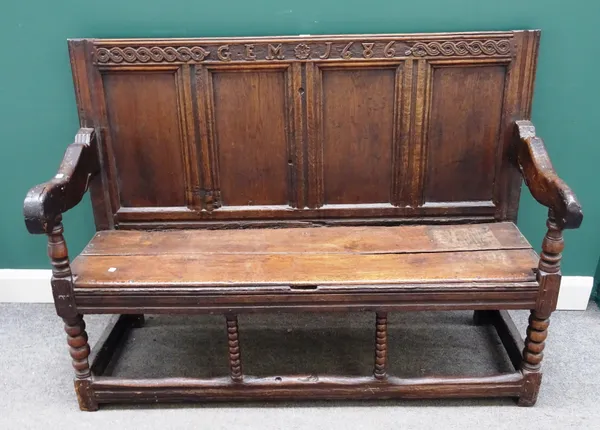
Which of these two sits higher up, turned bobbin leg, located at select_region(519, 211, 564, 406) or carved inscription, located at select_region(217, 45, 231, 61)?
carved inscription, located at select_region(217, 45, 231, 61)

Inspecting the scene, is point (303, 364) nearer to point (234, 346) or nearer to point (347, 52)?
point (234, 346)

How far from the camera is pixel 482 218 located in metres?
2.25

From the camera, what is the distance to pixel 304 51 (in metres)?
2.06

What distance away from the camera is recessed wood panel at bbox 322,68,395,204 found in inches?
82.8

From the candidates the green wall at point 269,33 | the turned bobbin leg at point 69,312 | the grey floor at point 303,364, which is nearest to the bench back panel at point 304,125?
the green wall at point 269,33

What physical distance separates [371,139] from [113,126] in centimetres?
92

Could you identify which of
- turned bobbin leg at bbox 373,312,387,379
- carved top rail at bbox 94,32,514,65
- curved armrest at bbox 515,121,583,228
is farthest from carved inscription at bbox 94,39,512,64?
turned bobbin leg at bbox 373,312,387,379

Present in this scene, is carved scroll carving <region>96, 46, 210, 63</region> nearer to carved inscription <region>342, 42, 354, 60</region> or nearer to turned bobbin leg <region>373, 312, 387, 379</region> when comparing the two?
carved inscription <region>342, 42, 354, 60</region>

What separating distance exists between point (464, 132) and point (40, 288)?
6.26ft

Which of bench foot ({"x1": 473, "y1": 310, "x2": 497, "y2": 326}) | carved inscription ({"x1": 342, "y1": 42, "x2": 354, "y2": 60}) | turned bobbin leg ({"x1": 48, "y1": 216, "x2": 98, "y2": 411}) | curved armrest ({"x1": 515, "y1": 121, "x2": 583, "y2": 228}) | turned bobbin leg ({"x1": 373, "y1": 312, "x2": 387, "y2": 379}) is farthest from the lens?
bench foot ({"x1": 473, "y1": 310, "x2": 497, "y2": 326})

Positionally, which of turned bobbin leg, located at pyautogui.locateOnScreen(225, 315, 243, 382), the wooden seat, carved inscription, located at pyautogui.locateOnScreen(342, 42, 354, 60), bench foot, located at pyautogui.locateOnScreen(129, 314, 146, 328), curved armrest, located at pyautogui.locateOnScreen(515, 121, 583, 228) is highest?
carved inscription, located at pyautogui.locateOnScreen(342, 42, 354, 60)

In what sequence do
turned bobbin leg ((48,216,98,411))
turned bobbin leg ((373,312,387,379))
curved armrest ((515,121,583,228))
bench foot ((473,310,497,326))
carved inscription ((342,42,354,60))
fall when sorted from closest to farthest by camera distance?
curved armrest ((515,121,583,228)) < turned bobbin leg ((48,216,98,411)) < turned bobbin leg ((373,312,387,379)) < carved inscription ((342,42,354,60)) < bench foot ((473,310,497,326))

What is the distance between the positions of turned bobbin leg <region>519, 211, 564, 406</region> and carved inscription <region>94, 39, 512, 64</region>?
63cm

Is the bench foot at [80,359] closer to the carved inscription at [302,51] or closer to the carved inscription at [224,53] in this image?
the carved inscription at [224,53]
